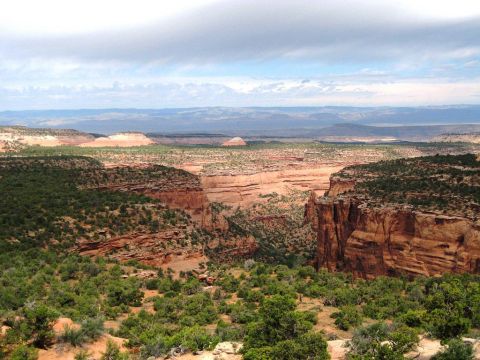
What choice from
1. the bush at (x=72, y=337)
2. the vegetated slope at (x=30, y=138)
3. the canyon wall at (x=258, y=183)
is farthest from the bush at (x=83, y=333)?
the vegetated slope at (x=30, y=138)

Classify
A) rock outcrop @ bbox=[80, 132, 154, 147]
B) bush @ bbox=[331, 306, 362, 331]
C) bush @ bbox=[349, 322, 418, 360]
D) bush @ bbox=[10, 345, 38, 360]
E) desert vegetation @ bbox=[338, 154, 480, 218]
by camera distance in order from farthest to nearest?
rock outcrop @ bbox=[80, 132, 154, 147], desert vegetation @ bbox=[338, 154, 480, 218], bush @ bbox=[331, 306, 362, 331], bush @ bbox=[10, 345, 38, 360], bush @ bbox=[349, 322, 418, 360]

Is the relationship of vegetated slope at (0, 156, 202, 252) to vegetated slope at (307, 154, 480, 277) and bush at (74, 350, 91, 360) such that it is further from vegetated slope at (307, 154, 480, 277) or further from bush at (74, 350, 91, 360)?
bush at (74, 350, 91, 360)

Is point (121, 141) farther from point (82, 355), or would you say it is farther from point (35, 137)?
point (82, 355)

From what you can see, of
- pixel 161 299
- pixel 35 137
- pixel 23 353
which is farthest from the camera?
pixel 35 137

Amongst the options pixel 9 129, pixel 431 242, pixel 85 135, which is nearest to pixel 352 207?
pixel 431 242

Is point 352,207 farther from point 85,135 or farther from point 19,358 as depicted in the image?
point 85,135

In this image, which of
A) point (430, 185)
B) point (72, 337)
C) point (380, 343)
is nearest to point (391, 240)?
point (430, 185)

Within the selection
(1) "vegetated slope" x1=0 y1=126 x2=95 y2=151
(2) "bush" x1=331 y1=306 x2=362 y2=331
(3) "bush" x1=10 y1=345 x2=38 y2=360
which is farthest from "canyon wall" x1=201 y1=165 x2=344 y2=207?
(3) "bush" x1=10 y1=345 x2=38 y2=360
